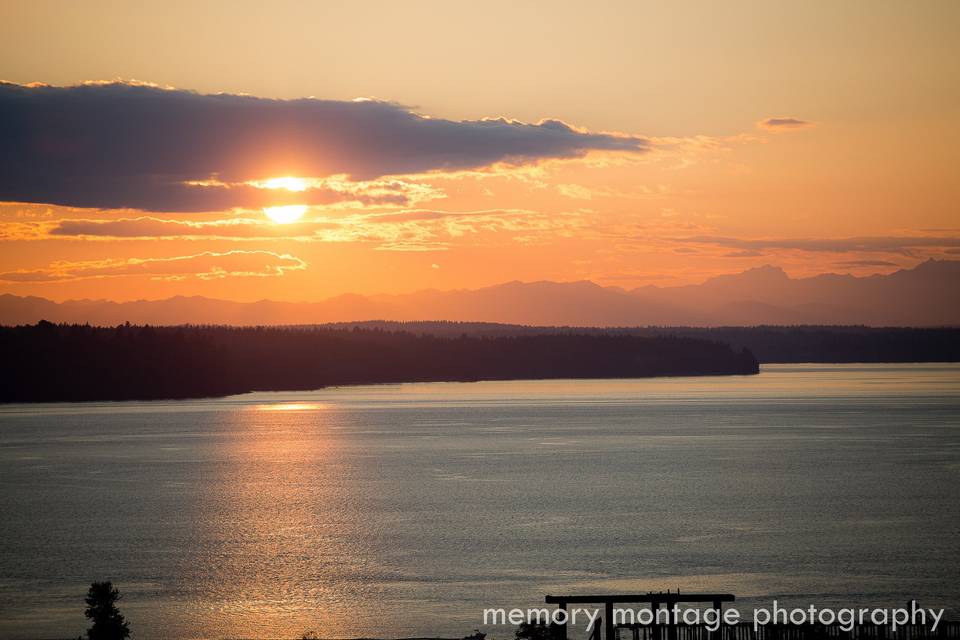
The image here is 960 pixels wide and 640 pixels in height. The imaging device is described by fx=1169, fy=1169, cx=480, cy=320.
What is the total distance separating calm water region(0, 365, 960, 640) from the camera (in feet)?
147

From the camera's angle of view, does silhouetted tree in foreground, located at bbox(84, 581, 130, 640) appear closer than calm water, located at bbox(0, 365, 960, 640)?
Yes

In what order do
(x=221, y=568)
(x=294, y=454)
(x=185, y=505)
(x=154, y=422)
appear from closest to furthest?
(x=221, y=568)
(x=185, y=505)
(x=294, y=454)
(x=154, y=422)

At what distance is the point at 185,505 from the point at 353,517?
1333 centimetres

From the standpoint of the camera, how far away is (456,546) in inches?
2256

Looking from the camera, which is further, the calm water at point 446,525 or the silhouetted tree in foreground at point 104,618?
the calm water at point 446,525

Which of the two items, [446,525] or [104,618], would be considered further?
[446,525]

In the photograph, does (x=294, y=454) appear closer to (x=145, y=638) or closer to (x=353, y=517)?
(x=353, y=517)

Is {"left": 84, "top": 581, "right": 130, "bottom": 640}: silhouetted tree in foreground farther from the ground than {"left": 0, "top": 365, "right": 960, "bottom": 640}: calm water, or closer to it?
closer to it

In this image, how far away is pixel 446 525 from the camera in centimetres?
6481

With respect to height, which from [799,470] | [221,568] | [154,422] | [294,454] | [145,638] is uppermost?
[154,422]

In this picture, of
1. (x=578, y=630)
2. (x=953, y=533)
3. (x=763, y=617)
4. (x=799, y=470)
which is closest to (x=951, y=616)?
(x=763, y=617)

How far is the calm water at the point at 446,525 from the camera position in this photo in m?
44.9

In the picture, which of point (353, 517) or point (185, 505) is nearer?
point (353, 517)

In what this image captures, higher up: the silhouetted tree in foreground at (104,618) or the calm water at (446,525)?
the calm water at (446,525)
